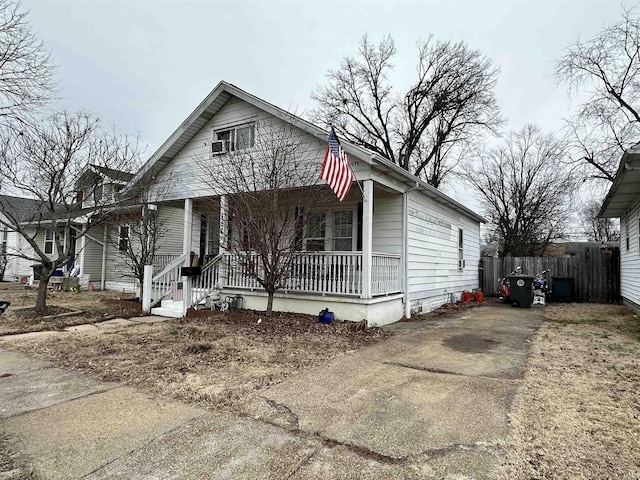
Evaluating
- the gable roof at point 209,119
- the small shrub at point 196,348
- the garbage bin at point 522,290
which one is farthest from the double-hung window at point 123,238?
the garbage bin at point 522,290

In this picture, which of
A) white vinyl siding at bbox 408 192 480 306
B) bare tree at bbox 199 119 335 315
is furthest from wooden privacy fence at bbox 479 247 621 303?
bare tree at bbox 199 119 335 315

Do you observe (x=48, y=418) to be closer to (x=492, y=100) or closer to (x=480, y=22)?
(x=480, y=22)

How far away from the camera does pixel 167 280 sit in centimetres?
1049

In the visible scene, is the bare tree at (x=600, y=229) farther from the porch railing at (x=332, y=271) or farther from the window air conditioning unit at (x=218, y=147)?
the window air conditioning unit at (x=218, y=147)

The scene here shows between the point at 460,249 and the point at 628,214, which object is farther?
the point at 460,249

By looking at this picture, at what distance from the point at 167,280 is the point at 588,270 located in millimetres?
16223

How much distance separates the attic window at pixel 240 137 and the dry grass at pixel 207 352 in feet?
15.5

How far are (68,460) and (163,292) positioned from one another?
8.11 meters

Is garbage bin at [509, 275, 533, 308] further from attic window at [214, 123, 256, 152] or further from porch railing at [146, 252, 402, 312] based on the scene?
attic window at [214, 123, 256, 152]

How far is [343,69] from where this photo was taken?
27.9 m

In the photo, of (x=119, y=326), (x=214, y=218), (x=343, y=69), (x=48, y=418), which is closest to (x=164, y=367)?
(x=48, y=418)

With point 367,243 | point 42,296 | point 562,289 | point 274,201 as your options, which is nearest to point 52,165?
point 42,296

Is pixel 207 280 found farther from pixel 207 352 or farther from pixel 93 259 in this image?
pixel 93 259

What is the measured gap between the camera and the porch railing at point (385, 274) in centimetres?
851
